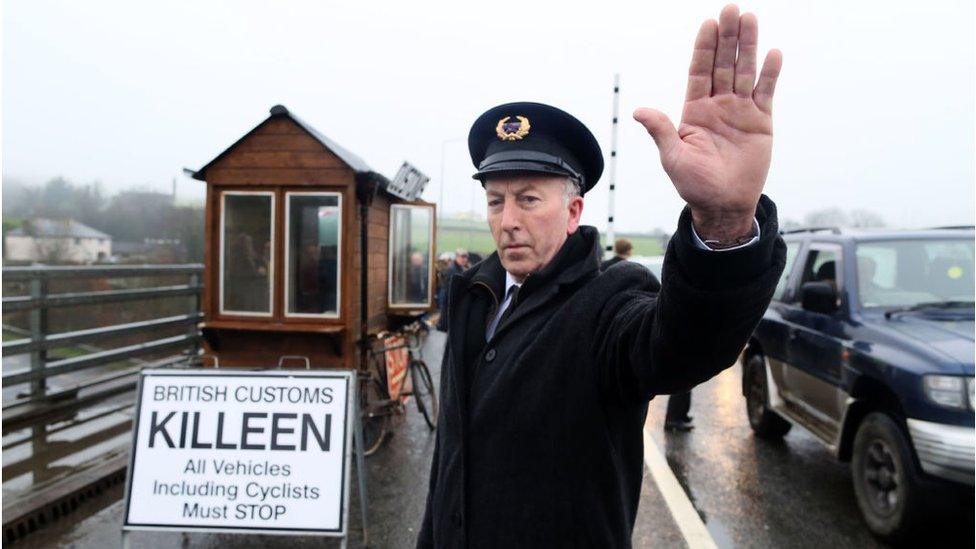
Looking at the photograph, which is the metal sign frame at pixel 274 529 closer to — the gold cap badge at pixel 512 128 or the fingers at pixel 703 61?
the gold cap badge at pixel 512 128

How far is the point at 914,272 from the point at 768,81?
16.3 ft

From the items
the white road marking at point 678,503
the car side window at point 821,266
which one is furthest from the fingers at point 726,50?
the car side window at point 821,266

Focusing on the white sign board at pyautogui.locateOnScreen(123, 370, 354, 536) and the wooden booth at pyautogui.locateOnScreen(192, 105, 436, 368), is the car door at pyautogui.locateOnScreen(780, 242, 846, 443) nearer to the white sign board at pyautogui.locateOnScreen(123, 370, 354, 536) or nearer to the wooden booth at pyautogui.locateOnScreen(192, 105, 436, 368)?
the white sign board at pyautogui.locateOnScreen(123, 370, 354, 536)

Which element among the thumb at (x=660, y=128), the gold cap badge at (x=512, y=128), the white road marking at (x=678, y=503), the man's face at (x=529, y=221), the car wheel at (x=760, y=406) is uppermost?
the gold cap badge at (x=512, y=128)

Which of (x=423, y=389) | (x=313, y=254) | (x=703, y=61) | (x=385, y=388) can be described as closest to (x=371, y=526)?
(x=385, y=388)

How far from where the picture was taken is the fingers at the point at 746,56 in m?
1.02

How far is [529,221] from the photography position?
175 cm


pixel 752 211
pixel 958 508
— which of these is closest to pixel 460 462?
pixel 752 211

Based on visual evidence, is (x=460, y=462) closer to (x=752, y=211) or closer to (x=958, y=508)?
(x=752, y=211)

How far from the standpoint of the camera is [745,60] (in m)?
1.03

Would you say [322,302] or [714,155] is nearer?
[714,155]

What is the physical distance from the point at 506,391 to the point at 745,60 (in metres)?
0.93

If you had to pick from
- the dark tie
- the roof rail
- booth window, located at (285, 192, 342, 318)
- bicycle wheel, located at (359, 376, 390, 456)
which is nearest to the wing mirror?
the roof rail

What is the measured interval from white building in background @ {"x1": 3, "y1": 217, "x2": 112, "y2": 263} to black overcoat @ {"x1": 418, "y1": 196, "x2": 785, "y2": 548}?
10.8 metres
